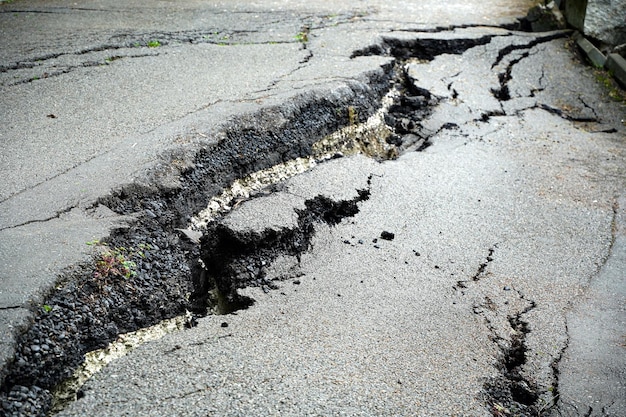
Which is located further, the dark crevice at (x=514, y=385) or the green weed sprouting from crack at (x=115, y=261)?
the green weed sprouting from crack at (x=115, y=261)

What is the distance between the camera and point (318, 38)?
6535 millimetres

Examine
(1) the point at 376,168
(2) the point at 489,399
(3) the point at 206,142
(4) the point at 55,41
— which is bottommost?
(2) the point at 489,399

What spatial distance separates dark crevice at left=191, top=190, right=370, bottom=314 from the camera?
129 inches

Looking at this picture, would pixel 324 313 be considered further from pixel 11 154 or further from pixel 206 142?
pixel 11 154

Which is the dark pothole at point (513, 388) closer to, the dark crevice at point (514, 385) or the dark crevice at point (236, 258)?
the dark crevice at point (514, 385)

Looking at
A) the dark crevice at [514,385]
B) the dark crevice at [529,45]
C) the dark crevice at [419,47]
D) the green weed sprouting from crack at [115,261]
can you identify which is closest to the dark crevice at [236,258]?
the green weed sprouting from crack at [115,261]

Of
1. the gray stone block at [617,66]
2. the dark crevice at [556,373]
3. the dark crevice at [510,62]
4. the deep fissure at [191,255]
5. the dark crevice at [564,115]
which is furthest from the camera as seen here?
the gray stone block at [617,66]

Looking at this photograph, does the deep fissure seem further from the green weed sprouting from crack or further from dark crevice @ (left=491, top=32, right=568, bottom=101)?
dark crevice @ (left=491, top=32, right=568, bottom=101)

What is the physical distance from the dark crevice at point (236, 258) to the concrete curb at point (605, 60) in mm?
4567

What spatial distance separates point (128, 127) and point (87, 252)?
1653mm

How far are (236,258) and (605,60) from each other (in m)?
5.30

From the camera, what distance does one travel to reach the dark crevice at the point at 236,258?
3268 mm

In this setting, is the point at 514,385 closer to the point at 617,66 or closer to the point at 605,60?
the point at 617,66

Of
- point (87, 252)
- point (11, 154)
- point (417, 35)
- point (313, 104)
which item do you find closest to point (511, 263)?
point (313, 104)
